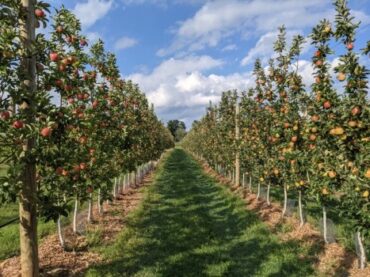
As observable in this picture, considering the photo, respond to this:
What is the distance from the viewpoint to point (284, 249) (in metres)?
9.41

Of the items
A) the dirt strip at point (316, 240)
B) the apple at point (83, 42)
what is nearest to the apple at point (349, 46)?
the dirt strip at point (316, 240)

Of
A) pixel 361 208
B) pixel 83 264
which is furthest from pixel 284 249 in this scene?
pixel 83 264

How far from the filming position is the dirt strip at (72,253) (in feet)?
25.6

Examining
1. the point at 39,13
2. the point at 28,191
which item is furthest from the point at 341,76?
the point at 28,191

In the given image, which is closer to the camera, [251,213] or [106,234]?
[106,234]

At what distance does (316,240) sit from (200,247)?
9.25 feet

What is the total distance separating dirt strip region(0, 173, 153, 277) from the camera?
7.79 metres

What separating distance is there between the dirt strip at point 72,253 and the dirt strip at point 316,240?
455cm

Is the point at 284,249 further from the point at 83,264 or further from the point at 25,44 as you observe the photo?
the point at 25,44

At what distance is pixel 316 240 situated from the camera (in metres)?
9.79

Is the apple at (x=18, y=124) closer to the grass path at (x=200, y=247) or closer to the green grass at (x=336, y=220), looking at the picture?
the grass path at (x=200, y=247)

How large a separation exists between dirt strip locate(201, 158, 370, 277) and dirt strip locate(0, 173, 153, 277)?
4.55 metres

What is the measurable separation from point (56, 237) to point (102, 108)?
3525 mm

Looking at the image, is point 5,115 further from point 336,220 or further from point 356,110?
point 336,220
